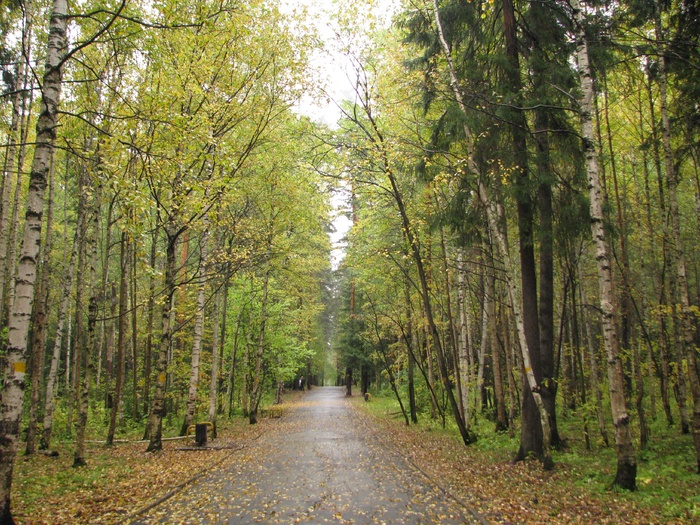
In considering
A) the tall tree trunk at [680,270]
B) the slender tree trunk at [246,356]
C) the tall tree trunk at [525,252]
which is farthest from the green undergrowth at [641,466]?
the slender tree trunk at [246,356]

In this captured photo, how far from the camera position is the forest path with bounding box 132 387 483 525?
18.7 ft

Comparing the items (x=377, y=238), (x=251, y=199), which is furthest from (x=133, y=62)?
(x=377, y=238)

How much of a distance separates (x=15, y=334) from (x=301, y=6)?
11.0 meters

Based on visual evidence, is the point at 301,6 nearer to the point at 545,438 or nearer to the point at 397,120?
the point at 397,120

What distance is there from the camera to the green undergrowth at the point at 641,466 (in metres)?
5.75

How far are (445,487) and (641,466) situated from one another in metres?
3.79

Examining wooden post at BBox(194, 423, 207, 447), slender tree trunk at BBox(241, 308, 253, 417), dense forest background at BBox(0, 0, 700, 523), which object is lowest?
wooden post at BBox(194, 423, 207, 447)

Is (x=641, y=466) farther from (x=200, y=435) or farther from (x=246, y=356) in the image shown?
(x=246, y=356)

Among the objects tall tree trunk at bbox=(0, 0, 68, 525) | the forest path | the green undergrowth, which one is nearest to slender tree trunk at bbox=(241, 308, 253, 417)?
the forest path

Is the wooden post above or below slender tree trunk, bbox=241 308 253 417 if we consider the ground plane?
below

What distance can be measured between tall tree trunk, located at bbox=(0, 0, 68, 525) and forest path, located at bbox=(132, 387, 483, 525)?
1.85 meters

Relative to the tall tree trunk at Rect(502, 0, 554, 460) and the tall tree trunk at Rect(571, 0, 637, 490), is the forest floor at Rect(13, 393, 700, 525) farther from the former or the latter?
the tall tree trunk at Rect(502, 0, 554, 460)

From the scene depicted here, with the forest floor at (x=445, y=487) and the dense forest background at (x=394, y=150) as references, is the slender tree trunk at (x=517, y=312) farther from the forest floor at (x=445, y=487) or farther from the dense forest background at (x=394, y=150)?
the forest floor at (x=445, y=487)

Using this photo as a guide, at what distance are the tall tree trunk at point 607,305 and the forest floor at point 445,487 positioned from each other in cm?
45
